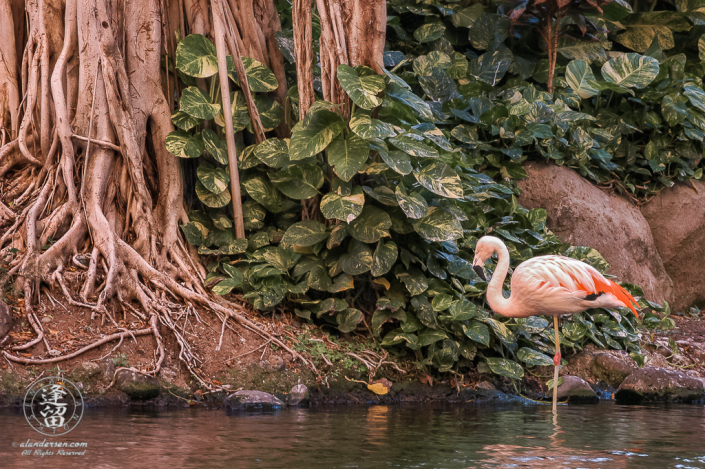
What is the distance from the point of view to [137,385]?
4.29m

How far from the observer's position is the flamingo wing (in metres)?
4.52

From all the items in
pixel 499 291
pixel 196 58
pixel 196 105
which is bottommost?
pixel 499 291

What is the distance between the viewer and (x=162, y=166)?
5.49 meters

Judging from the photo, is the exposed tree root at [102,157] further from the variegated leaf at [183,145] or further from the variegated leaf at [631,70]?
the variegated leaf at [631,70]

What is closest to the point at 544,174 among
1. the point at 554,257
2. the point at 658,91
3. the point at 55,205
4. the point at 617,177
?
the point at 617,177

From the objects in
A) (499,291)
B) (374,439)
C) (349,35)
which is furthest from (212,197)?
(374,439)

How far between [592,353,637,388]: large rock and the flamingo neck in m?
1.27

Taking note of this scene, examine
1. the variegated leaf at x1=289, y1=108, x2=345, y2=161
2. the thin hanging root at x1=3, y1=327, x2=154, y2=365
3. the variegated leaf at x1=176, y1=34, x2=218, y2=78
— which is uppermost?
→ the variegated leaf at x1=176, y1=34, x2=218, y2=78

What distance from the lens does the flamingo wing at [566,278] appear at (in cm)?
452

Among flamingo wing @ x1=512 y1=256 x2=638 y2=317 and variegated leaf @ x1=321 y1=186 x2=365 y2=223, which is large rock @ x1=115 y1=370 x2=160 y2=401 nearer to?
variegated leaf @ x1=321 y1=186 x2=365 y2=223

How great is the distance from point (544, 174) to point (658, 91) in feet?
5.90

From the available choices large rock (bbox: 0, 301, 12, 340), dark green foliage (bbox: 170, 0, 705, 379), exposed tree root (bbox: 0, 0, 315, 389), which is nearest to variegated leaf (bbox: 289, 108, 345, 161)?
dark green foliage (bbox: 170, 0, 705, 379)

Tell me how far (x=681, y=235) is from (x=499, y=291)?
442 cm

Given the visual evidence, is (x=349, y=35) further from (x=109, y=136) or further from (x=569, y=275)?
(x=569, y=275)
